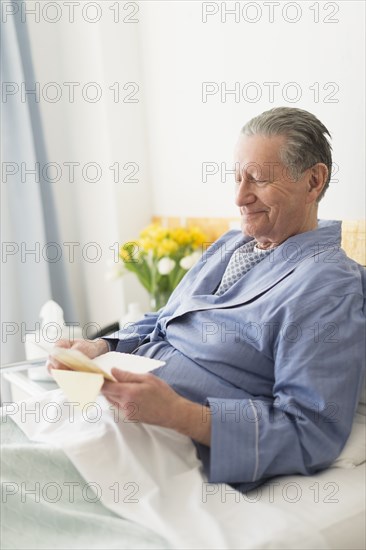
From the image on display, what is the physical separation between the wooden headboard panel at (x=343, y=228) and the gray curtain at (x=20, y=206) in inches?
21.3

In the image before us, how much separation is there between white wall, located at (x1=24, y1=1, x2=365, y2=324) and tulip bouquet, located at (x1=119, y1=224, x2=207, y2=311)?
160 mm

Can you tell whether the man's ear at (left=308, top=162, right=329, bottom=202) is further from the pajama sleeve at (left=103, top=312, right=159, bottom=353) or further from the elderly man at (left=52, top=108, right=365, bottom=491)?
the pajama sleeve at (left=103, top=312, right=159, bottom=353)

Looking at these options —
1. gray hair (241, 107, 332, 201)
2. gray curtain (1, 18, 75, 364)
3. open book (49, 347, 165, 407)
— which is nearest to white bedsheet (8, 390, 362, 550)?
open book (49, 347, 165, 407)

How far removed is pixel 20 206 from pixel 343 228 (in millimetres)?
1559

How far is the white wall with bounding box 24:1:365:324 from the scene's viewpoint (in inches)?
68.0

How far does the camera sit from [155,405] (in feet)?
3.71

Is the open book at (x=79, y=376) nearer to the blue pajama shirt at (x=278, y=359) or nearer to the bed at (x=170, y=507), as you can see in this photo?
the bed at (x=170, y=507)

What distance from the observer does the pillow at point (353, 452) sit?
4.00 ft

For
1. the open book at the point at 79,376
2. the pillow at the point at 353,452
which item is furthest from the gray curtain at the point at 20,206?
the pillow at the point at 353,452

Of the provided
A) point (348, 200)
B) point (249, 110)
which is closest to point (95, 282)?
point (249, 110)

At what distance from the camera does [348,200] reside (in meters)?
1.75

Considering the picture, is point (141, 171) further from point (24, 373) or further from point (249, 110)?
point (24, 373)

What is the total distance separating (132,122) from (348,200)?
127cm

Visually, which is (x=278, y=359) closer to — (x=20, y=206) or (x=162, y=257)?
(x=162, y=257)
